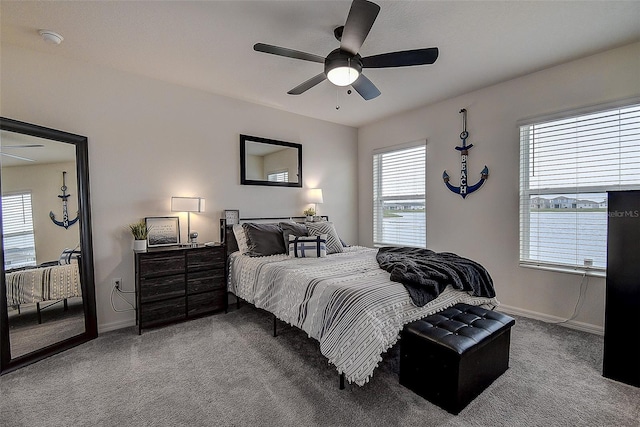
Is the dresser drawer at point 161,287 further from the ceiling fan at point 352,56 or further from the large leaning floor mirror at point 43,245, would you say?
the ceiling fan at point 352,56

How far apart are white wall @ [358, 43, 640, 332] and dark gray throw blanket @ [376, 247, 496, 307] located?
111 centimetres

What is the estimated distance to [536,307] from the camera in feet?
10.9

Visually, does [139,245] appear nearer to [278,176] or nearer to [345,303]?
[278,176]

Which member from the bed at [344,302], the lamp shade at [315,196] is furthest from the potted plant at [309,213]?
the bed at [344,302]

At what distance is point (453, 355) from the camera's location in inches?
68.9

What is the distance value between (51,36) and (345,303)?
333cm

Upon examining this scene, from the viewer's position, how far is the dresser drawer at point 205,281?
3311mm

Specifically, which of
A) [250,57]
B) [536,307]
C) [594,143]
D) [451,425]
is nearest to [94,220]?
[250,57]

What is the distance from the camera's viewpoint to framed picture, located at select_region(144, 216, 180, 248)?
3.37m

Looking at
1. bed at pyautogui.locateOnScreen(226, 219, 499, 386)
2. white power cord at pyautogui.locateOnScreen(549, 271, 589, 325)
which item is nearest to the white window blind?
bed at pyautogui.locateOnScreen(226, 219, 499, 386)

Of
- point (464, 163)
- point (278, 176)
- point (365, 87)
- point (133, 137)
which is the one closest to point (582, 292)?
point (464, 163)

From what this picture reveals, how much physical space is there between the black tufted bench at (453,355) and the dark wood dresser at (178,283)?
7.73ft

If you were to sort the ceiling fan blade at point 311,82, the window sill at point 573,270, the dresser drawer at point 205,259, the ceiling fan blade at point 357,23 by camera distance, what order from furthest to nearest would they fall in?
the dresser drawer at point 205,259 < the window sill at point 573,270 < the ceiling fan blade at point 311,82 < the ceiling fan blade at point 357,23

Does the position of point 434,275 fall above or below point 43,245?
below
